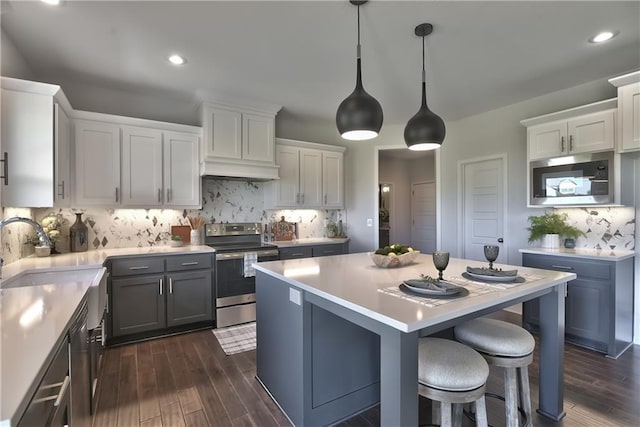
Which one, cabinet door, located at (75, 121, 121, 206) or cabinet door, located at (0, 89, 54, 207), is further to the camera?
cabinet door, located at (75, 121, 121, 206)

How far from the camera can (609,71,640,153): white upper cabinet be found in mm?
2760

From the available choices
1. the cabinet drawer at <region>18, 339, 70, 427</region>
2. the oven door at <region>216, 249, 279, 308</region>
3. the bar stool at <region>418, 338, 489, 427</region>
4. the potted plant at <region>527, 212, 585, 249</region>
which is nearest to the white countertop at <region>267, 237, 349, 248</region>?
the oven door at <region>216, 249, 279, 308</region>

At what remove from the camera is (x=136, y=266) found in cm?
313

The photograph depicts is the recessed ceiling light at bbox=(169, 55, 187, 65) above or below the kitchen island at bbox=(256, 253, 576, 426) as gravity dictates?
above

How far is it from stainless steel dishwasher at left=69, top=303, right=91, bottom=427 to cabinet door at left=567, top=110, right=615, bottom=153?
168 inches

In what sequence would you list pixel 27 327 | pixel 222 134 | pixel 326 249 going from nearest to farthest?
pixel 27 327
pixel 222 134
pixel 326 249

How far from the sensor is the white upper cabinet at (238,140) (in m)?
3.68

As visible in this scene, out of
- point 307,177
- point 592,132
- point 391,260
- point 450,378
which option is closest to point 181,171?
point 307,177

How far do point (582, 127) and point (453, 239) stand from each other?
2.15 metres

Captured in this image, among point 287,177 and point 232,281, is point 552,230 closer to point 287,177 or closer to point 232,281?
point 287,177

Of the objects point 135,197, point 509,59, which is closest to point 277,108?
point 135,197

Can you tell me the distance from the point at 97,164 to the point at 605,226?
5.32 metres

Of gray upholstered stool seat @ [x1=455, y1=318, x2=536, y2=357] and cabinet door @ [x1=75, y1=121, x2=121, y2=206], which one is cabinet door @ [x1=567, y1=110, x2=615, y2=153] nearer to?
gray upholstered stool seat @ [x1=455, y1=318, x2=536, y2=357]

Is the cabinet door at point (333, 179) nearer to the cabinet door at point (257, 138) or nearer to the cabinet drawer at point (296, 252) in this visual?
the cabinet drawer at point (296, 252)
